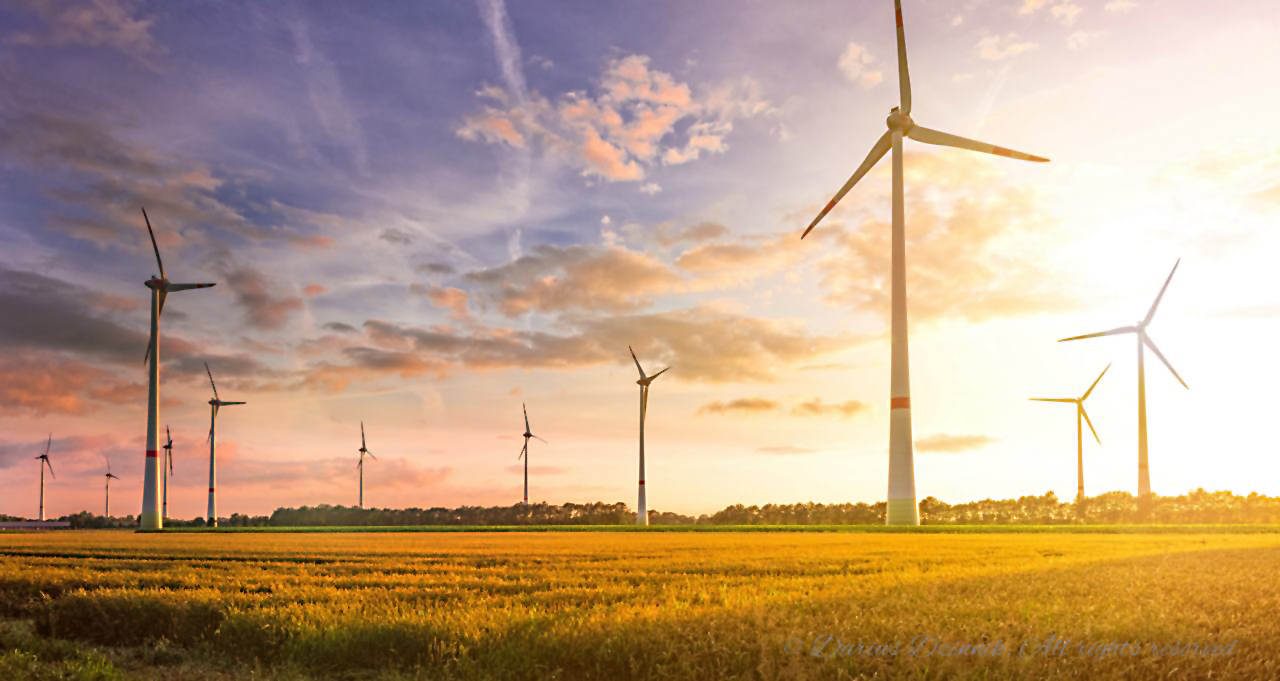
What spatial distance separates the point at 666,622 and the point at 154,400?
117138 mm

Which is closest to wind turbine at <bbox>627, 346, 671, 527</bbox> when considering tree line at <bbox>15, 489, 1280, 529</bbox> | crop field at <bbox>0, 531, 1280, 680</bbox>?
tree line at <bbox>15, 489, 1280, 529</bbox>

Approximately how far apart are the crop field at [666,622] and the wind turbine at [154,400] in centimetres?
9256

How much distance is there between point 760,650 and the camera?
1226cm

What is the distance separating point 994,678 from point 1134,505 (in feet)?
386

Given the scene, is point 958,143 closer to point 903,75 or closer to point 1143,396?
point 903,75

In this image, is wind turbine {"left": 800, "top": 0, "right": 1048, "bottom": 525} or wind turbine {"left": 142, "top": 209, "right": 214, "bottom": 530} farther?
wind turbine {"left": 142, "top": 209, "right": 214, "bottom": 530}

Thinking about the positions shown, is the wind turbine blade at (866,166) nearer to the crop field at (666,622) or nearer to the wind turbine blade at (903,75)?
the wind turbine blade at (903,75)

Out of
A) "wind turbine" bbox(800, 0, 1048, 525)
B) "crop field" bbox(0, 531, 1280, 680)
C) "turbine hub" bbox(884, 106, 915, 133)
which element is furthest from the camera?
"turbine hub" bbox(884, 106, 915, 133)

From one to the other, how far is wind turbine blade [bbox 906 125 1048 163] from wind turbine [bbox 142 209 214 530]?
94.7 metres

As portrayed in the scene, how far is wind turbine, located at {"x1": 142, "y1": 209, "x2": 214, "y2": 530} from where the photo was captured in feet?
374

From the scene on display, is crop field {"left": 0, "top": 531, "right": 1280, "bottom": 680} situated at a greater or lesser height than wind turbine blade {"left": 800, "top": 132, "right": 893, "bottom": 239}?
lesser

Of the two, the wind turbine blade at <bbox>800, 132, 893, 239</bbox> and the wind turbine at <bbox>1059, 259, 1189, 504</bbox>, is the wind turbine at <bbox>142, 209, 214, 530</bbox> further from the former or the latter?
the wind turbine at <bbox>1059, 259, 1189, 504</bbox>

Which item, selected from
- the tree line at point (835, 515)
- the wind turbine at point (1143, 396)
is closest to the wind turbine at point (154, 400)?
the tree line at point (835, 515)

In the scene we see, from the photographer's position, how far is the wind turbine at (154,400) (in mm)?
113875
